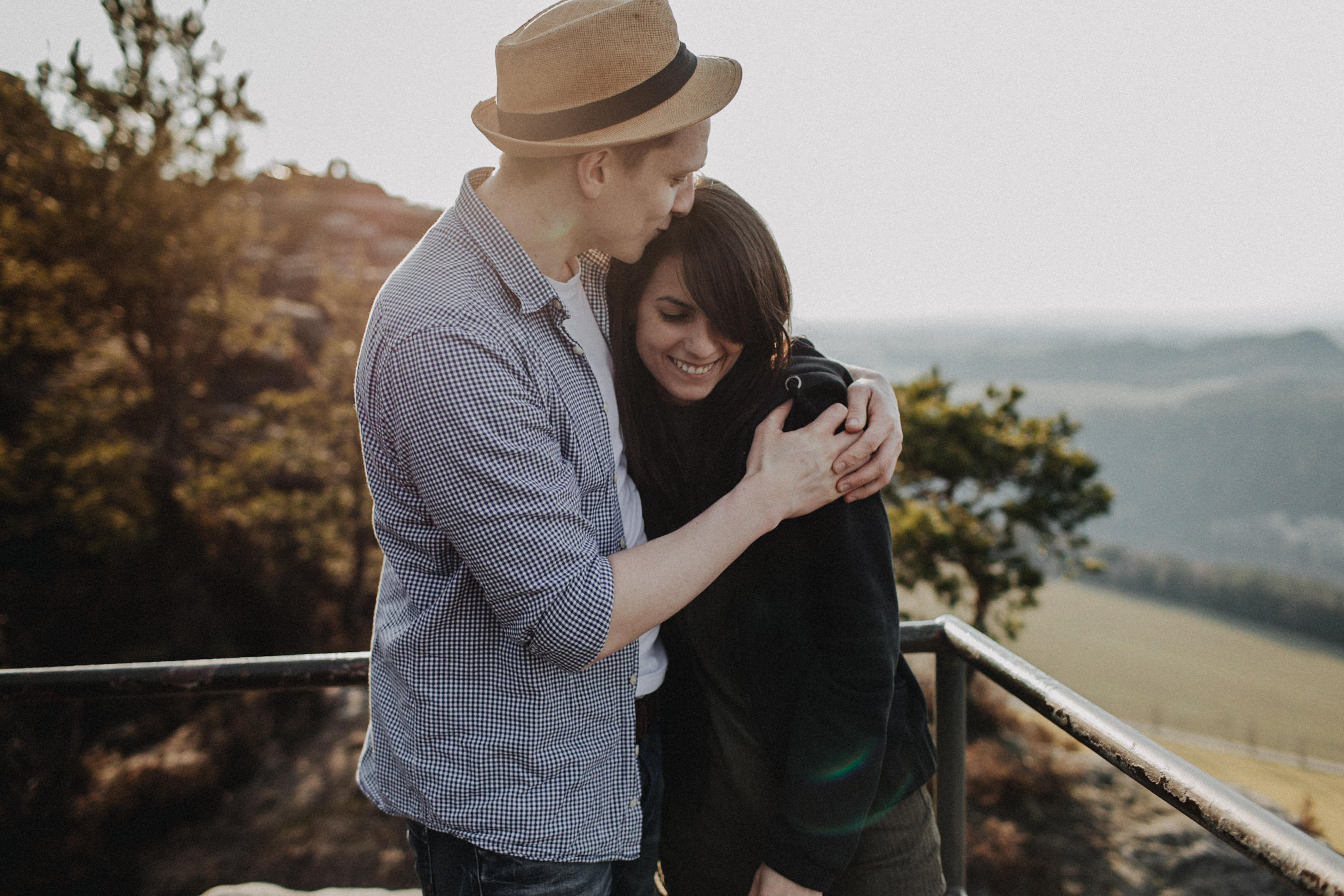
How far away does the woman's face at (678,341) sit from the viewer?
162cm

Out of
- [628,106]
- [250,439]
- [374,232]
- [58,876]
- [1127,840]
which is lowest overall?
[1127,840]

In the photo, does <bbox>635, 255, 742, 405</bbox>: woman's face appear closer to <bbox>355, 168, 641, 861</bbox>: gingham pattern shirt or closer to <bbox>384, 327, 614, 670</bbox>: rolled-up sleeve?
<bbox>355, 168, 641, 861</bbox>: gingham pattern shirt

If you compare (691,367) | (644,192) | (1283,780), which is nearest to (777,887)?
(691,367)

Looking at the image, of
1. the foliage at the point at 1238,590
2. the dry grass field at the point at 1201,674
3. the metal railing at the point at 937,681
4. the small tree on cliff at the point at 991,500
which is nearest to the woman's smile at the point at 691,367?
the metal railing at the point at 937,681

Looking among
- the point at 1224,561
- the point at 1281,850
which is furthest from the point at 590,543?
the point at 1224,561

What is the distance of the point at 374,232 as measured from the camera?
40906mm

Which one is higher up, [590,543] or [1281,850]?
[590,543]

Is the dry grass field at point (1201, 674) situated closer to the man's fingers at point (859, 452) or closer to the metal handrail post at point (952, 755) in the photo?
the metal handrail post at point (952, 755)

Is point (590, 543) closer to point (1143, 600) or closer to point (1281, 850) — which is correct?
point (1281, 850)

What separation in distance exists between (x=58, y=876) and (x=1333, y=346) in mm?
214225

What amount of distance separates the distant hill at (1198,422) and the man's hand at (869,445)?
3184 inches

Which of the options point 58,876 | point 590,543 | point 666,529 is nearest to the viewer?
point 590,543

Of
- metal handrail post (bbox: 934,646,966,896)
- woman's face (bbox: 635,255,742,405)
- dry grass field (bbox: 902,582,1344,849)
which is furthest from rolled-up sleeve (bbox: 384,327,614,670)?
dry grass field (bbox: 902,582,1344,849)

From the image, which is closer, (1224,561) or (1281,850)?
(1281,850)
